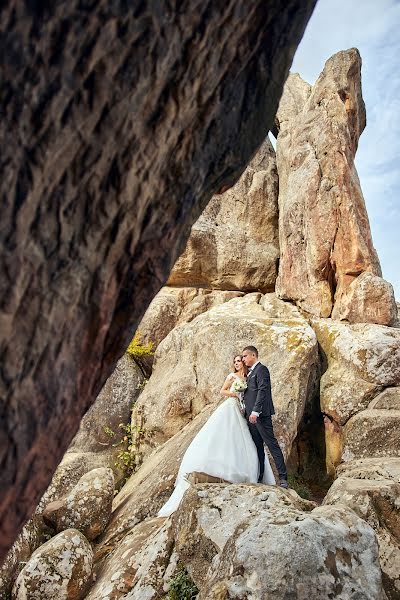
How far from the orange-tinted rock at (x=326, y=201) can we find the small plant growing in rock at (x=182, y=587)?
556 inches

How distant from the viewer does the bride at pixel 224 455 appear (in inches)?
435

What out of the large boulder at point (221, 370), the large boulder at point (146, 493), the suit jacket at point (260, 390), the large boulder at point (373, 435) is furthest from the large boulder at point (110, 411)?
the large boulder at point (373, 435)

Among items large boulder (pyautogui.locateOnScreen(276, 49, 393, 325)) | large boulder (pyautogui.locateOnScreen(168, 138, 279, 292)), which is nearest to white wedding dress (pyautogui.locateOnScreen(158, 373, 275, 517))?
large boulder (pyautogui.locateOnScreen(276, 49, 393, 325))

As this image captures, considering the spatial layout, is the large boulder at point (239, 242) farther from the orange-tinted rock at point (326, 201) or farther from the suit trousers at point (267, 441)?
the suit trousers at point (267, 441)

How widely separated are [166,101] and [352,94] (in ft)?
73.9

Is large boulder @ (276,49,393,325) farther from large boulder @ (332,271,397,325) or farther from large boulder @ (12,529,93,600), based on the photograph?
large boulder @ (12,529,93,600)

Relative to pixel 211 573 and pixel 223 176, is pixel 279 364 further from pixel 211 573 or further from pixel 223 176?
pixel 223 176

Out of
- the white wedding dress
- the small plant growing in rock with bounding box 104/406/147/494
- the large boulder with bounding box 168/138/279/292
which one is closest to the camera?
the white wedding dress

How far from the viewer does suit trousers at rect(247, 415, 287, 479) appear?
1149 centimetres

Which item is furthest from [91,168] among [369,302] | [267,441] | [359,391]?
[369,302]

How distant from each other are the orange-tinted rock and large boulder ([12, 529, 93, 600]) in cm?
1348

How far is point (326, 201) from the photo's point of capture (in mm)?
20688

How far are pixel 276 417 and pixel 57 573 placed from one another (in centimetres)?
741

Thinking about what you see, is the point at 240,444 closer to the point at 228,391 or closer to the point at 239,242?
the point at 228,391
